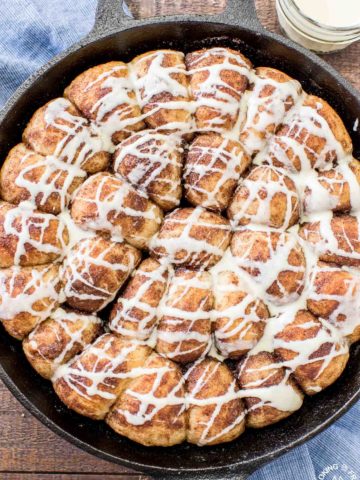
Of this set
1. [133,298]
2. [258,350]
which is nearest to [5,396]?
[133,298]

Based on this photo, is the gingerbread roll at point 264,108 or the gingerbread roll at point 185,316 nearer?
the gingerbread roll at point 185,316

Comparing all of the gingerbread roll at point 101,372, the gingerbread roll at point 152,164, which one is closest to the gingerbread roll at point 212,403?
the gingerbread roll at point 101,372

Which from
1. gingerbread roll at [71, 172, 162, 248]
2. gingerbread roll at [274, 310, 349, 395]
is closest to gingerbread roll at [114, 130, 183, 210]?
gingerbread roll at [71, 172, 162, 248]

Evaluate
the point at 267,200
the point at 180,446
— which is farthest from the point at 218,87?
the point at 180,446

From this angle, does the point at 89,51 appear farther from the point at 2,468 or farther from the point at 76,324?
the point at 2,468

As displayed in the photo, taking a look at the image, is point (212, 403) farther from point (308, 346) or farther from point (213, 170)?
point (213, 170)

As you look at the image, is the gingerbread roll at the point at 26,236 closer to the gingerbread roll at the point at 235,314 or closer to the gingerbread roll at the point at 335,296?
the gingerbread roll at the point at 235,314
